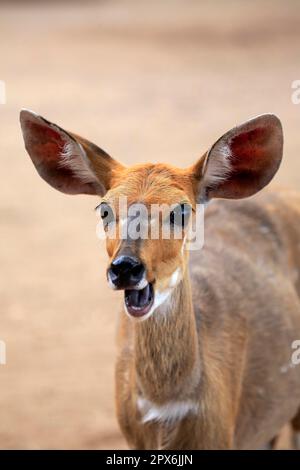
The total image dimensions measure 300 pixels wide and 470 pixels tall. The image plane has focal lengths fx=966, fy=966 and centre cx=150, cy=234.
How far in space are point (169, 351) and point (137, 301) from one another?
56 cm

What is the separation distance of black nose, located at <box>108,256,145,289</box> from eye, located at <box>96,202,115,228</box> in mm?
352

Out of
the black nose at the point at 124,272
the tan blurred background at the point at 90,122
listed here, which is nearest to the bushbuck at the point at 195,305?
the black nose at the point at 124,272

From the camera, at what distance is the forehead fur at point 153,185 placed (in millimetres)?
4004

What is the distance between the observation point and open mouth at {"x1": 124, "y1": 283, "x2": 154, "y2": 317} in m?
3.84

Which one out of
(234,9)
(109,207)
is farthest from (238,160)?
(234,9)

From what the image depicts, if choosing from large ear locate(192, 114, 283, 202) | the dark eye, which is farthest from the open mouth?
large ear locate(192, 114, 283, 202)

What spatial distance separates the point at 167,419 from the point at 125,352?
1.74 ft

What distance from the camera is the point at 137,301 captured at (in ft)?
12.6

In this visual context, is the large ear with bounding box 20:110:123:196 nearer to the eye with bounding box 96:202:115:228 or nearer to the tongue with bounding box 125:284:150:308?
the eye with bounding box 96:202:115:228

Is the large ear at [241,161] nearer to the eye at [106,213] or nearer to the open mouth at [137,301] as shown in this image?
the eye at [106,213]

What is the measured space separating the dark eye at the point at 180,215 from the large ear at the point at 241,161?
0.75ft

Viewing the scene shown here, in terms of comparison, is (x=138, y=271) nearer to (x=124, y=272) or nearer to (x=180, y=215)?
(x=124, y=272)
